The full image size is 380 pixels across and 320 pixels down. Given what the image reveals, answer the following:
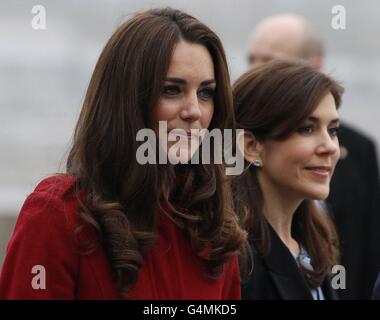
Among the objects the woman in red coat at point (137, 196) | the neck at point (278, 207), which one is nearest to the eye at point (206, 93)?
the woman in red coat at point (137, 196)

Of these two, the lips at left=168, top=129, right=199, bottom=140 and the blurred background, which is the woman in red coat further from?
the blurred background

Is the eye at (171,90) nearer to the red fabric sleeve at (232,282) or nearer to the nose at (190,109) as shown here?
the nose at (190,109)

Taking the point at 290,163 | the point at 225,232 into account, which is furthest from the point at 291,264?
the point at 225,232

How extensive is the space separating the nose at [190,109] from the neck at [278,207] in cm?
93

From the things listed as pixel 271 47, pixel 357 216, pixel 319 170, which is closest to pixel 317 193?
pixel 319 170

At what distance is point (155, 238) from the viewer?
128 inches

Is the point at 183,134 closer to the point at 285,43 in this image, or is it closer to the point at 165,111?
the point at 165,111

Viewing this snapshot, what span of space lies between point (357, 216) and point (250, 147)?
1.84 m

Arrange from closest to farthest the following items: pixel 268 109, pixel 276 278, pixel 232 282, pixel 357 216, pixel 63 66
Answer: pixel 232 282 → pixel 276 278 → pixel 268 109 → pixel 357 216 → pixel 63 66

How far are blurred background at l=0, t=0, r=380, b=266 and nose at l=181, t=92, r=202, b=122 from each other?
13.2 feet

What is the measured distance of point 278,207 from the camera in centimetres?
421

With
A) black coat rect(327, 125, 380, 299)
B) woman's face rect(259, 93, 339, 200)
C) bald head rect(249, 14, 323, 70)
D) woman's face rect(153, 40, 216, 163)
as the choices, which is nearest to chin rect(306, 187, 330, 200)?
woman's face rect(259, 93, 339, 200)

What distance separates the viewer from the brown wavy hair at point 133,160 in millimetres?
3191

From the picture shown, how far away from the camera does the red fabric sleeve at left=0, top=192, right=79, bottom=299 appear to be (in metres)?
3.13
